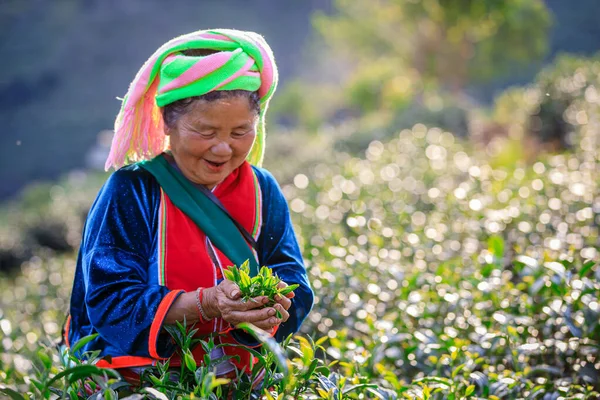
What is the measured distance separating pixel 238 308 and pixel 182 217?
16.2 inches

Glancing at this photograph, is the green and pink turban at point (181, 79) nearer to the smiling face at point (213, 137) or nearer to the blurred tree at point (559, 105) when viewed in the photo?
the smiling face at point (213, 137)

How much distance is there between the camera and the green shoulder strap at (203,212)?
200 centimetres

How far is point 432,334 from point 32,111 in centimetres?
5497

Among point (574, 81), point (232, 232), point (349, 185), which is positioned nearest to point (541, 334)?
point (232, 232)

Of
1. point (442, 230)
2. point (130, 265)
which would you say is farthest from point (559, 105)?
point (130, 265)

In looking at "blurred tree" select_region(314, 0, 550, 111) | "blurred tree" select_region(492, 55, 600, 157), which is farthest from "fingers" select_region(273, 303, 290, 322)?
"blurred tree" select_region(314, 0, 550, 111)

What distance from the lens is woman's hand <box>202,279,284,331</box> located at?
1.69 metres

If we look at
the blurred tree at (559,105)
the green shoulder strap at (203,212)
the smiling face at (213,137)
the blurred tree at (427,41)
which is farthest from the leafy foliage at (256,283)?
the blurred tree at (427,41)

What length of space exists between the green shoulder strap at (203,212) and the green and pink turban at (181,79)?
0.39 ft

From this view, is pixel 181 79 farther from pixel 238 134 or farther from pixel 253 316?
pixel 253 316

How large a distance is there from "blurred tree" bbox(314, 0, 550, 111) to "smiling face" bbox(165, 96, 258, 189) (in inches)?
551

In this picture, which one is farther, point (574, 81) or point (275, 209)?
point (574, 81)

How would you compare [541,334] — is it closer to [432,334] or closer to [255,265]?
[432,334]

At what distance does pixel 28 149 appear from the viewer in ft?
163
